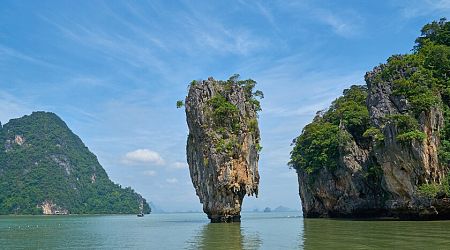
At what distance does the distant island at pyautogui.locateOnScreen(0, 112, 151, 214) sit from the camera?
110m

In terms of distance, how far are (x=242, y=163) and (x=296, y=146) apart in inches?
547

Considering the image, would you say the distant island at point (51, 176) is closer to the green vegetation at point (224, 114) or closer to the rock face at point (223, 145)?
the rock face at point (223, 145)

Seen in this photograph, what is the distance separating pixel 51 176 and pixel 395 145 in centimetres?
10754

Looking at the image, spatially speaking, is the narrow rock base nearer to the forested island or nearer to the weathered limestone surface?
the forested island

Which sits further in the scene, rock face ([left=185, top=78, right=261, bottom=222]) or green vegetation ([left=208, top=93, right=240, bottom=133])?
green vegetation ([left=208, top=93, right=240, bottom=133])

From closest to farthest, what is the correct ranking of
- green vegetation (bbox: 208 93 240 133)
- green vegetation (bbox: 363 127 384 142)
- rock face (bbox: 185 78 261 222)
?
green vegetation (bbox: 363 127 384 142) → rock face (bbox: 185 78 261 222) → green vegetation (bbox: 208 93 240 133)

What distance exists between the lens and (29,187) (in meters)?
113

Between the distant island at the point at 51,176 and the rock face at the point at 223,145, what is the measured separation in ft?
259

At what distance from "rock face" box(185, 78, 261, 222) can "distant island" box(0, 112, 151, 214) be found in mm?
79039

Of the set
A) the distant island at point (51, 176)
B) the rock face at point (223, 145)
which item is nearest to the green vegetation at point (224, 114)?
the rock face at point (223, 145)

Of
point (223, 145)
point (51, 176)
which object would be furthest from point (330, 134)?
point (51, 176)

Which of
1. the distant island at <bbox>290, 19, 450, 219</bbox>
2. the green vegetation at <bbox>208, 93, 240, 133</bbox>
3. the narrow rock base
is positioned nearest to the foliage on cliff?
the distant island at <bbox>290, 19, 450, 219</bbox>

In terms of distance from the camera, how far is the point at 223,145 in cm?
3831

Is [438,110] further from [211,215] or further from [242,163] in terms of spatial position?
[211,215]
